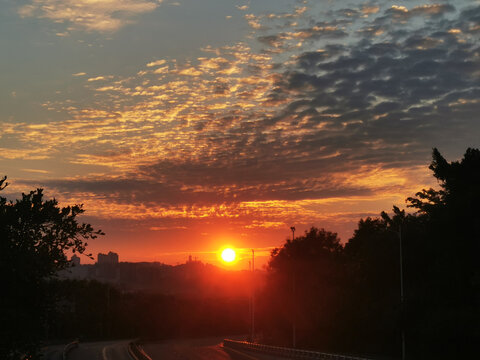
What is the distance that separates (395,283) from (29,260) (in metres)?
56.4

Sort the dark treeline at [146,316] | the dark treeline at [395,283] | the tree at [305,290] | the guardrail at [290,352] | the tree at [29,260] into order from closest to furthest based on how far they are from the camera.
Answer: the tree at [29,260] < the dark treeline at [395,283] < the guardrail at [290,352] < the tree at [305,290] < the dark treeline at [146,316]

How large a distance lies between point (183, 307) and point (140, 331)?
1322cm

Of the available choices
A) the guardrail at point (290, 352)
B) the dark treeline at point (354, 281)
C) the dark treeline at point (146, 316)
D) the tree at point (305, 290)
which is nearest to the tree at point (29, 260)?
the dark treeline at point (354, 281)

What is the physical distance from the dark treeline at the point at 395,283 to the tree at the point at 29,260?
3152cm

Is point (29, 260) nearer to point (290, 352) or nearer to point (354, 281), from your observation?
point (290, 352)

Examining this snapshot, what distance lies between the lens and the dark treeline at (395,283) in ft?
160

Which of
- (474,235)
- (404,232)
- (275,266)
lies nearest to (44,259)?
(474,235)

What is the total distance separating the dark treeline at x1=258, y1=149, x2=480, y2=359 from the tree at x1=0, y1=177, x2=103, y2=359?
31516 mm

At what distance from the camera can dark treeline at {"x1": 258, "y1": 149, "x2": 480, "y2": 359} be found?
160 feet

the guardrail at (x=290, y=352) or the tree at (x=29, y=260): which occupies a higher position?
the tree at (x=29, y=260)

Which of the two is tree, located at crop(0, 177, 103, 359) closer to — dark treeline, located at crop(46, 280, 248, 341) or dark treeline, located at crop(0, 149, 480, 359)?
dark treeline, located at crop(0, 149, 480, 359)

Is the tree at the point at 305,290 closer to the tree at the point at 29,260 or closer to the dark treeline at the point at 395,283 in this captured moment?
the dark treeline at the point at 395,283

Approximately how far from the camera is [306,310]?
278 ft

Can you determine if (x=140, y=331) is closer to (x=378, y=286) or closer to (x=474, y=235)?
(x=378, y=286)
